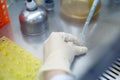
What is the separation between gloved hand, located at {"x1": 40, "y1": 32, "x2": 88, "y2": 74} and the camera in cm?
52

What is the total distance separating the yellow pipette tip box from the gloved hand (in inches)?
2.5

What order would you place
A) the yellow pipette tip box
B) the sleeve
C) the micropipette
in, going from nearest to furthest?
1. the sleeve
2. the yellow pipette tip box
3. the micropipette

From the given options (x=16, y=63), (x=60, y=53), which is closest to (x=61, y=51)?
(x=60, y=53)

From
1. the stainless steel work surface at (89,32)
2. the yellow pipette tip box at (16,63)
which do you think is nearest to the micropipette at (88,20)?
the stainless steel work surface at (89,32)

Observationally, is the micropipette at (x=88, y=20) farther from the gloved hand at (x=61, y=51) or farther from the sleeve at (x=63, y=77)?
the sleeve at (x=63, y=77)

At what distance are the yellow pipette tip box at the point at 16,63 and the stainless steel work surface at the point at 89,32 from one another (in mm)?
25

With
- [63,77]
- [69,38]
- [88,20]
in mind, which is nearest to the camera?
[63,77]

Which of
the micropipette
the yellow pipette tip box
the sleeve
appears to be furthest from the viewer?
the micropipette

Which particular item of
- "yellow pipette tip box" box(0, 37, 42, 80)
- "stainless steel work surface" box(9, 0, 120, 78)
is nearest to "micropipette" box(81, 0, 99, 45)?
"stainless steel work surface" box(9, 0, 120, 78)

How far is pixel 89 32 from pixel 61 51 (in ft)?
0.67

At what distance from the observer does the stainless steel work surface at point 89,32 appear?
2.18ft

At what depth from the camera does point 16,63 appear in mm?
655

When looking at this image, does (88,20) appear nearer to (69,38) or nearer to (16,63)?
(69,38)

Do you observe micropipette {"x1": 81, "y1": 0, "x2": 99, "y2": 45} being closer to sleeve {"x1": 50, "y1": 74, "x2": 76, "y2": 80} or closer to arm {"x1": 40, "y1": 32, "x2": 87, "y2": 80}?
arm {"x1": 40, "y1": 32, "x2": 87, "y2": 80}
